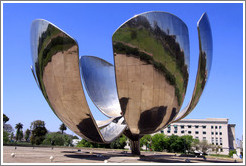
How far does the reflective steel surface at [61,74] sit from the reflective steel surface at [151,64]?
6.04 feet

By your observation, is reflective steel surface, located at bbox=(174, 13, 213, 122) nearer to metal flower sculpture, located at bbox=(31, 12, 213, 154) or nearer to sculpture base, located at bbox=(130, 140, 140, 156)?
metal flower sculpture, located at bbox=(31, 12, 213, 154)

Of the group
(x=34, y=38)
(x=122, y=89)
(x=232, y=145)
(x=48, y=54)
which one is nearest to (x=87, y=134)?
(x=122, y=89)

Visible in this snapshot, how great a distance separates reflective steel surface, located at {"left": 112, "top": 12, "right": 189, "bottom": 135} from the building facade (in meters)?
62.4

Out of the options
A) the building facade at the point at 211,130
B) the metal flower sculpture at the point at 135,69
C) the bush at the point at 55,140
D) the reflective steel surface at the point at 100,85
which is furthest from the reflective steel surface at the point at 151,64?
the building facade at the point at 211,130

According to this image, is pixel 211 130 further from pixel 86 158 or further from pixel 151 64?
→ pixel 151 64

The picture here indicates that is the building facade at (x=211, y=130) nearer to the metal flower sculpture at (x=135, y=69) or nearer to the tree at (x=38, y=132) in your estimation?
the tree at (x=38, y=132)

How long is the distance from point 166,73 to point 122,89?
216 cm

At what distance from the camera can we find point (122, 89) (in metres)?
10.8

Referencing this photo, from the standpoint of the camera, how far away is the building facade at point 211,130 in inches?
2662

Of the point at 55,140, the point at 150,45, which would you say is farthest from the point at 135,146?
the point at 55,140

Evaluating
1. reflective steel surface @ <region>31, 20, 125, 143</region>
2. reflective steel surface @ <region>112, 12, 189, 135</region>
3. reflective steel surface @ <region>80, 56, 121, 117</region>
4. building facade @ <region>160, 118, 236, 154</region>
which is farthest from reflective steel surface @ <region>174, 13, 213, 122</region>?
building facade @ <region>160, 118, 236, 154</region>

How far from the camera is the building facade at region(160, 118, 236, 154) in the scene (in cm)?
6762

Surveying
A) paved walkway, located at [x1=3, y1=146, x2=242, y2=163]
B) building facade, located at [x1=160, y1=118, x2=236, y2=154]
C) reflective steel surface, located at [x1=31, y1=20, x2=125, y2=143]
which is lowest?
building facade, located at [x1=160, y1=118, x2=236, y2=154]

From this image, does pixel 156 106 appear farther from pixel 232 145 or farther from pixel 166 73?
pixel 232 145
